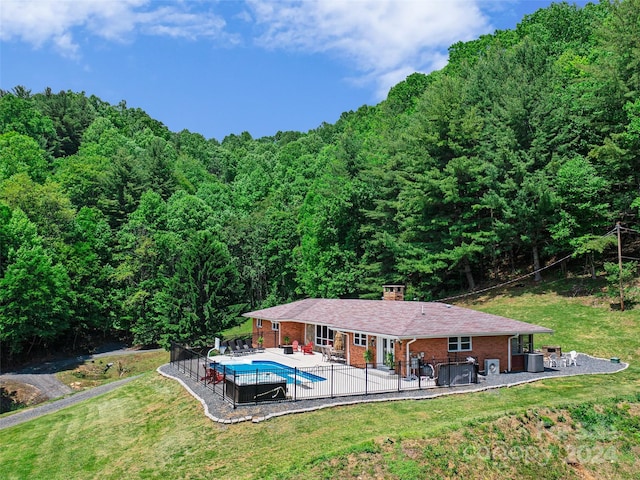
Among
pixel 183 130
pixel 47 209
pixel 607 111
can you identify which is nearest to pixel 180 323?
pixel 47 209

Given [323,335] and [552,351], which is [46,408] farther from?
[552,351]


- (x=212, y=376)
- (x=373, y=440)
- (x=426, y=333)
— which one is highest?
(x=426, y=333)

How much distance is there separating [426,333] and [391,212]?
83.2 feet

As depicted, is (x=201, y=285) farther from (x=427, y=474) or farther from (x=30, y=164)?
(x=30, y=164)

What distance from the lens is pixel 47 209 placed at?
52.0 meters

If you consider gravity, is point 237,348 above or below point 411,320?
below

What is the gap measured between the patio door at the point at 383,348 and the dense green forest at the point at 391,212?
15.5 meters

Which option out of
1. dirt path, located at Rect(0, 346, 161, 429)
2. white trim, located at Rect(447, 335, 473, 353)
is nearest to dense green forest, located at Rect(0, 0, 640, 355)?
dirt path, located at Rect(0, 346, 161, 429)

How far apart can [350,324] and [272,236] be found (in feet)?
120

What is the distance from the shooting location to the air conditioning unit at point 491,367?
22719mm

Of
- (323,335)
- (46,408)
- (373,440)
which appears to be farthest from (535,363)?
(46,408)

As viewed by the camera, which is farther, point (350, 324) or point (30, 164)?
point (30, 164)

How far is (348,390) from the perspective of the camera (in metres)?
20.0

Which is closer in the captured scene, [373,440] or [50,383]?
[373,440]
